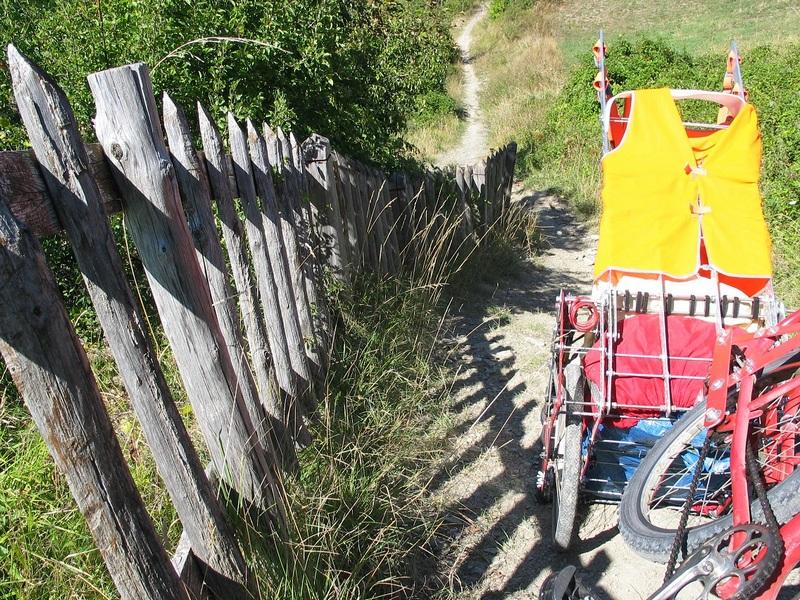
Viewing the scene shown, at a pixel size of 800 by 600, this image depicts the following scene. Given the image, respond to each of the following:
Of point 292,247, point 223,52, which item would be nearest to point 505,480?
point 292,247

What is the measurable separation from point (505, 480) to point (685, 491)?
1.02 metres

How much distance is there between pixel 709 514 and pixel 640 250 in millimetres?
1441

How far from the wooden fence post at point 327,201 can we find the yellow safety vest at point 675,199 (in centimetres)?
164

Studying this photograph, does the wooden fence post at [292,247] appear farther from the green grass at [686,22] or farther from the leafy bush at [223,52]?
the green grass at [686,22]

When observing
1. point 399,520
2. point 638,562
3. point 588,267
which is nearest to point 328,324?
point 399,520

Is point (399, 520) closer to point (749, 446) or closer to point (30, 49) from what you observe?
point (749, 446)

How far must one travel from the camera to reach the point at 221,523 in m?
2.00

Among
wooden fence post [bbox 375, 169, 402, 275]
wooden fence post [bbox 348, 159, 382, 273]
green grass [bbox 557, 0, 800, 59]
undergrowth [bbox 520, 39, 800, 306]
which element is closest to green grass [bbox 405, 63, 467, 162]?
undergrowth [bbox 520, 39, 800, 306]

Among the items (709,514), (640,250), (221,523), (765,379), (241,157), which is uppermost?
(241,157)

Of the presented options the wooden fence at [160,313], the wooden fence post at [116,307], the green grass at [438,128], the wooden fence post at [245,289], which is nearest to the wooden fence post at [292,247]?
the wooden fence at [160,313]

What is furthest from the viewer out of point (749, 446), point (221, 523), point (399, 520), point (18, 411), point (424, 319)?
point (424, 319)

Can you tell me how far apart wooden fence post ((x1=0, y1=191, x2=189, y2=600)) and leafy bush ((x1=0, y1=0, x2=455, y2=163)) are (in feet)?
7.68

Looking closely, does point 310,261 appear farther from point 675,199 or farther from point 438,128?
point 438,128

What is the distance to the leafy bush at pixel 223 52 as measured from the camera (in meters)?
3.74
